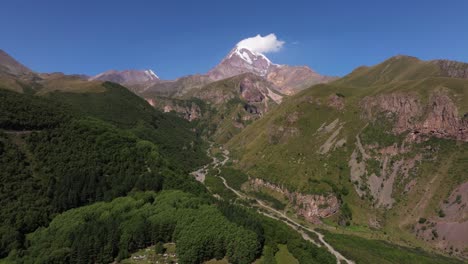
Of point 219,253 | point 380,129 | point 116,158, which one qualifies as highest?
→ point 380,129

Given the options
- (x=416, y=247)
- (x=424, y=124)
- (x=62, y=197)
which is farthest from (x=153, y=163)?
(x=424, y=124)

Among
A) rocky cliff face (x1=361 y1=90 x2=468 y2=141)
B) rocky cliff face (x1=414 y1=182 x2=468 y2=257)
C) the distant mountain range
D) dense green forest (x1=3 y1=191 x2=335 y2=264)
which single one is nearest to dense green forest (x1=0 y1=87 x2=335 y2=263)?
dense green forest (x1=3 y1=191 x2=335 y2=264)

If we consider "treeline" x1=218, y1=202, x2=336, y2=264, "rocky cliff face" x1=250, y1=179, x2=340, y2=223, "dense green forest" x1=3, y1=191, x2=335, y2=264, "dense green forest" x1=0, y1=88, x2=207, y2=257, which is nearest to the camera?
"dense green forest" x1=3, y1=191, x2=335, y2=264

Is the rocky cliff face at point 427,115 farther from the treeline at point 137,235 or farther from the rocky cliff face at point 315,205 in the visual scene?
the treeline at point 137,235

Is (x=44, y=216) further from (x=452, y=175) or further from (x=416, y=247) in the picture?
(x=452, y=175)

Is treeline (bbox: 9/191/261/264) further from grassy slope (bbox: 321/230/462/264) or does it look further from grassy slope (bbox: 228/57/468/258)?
grassy slope (bbox: 228/57/468/258)
